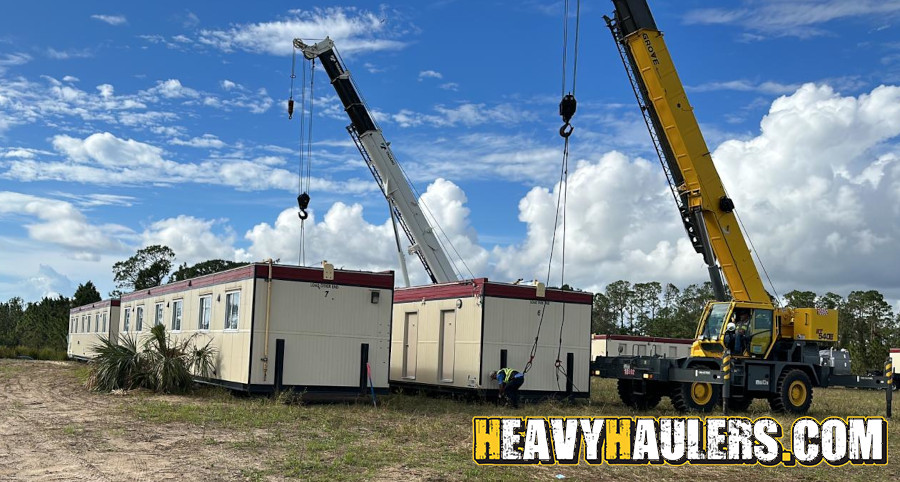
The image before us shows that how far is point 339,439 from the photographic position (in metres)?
11.6

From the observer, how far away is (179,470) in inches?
359

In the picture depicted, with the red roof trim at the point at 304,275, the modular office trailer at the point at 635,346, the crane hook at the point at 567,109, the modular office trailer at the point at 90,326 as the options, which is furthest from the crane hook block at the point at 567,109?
the modular office trailer at the point at 635,346

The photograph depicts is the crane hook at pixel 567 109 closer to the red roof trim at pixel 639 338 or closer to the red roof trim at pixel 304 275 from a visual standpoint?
the red roof trim at pixel 304 275

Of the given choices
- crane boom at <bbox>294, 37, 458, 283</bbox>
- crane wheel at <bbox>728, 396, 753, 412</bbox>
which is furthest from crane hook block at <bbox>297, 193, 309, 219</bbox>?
crane wheel at <bbox>728, 396, 753, 412</bbox>

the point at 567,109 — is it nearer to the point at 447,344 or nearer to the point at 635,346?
the point at 447,344

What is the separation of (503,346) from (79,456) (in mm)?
10282

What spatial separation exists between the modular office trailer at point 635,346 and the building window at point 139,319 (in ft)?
68.5

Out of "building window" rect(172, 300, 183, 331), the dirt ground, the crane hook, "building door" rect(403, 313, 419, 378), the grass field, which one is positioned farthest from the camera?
"building door" rect(403, 313, 419, 378)

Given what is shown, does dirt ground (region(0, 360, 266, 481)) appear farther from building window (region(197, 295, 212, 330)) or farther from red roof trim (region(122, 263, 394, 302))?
building window (region(197, 295, 212, 330))

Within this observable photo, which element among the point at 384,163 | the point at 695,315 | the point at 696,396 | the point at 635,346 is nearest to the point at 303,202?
the point at 384,163

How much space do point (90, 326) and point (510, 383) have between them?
26.8 m

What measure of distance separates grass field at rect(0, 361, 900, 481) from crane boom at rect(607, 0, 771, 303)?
340 centimetres

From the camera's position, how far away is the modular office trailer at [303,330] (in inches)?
639

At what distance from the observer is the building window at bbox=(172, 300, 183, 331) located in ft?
68.7
